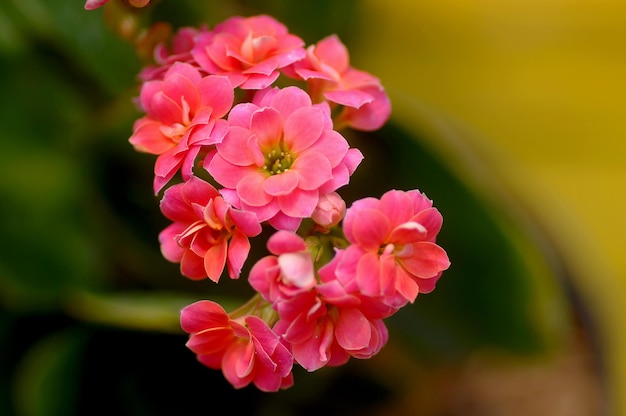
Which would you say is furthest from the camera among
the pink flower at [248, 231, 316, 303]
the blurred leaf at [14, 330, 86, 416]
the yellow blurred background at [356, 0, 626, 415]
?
the yellow blurred background at [356, 0, 626, 415]

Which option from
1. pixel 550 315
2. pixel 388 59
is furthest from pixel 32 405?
pixel 388 59

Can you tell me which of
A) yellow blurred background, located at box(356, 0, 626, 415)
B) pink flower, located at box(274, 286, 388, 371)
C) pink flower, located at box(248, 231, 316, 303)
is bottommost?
yellow blurred background, located at box(356, 0, 626, 415)

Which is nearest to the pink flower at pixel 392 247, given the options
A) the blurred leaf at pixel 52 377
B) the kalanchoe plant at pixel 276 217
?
the kalanchoe plant at pixel 276 217

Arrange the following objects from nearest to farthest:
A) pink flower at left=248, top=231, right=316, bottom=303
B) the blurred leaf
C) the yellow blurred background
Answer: pink flower at left=248, top=231, right=316, bottom=303
the blurred leaf
the yellow blurred background

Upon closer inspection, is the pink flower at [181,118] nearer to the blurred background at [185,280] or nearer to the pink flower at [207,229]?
the pink flower at [207,229]

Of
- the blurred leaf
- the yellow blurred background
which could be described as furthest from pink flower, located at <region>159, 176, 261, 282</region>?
the yellow blurred background

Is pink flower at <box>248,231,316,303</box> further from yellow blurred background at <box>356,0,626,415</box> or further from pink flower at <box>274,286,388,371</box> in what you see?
yellow blurred background at <box>356,0,626,415</box>

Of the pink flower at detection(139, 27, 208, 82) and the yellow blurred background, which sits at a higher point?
the pink flower at detection(139, 27, 208, 82)
